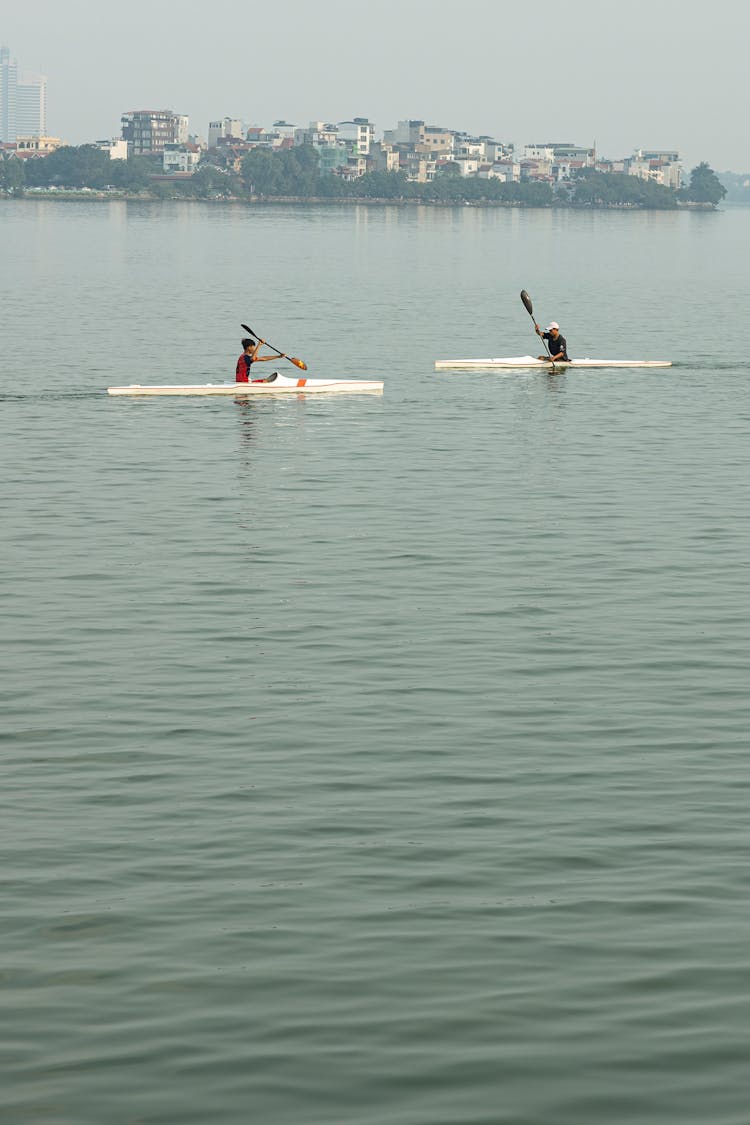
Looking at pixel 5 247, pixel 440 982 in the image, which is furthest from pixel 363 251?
pixel 440 982

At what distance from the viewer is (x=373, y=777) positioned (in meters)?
15.3

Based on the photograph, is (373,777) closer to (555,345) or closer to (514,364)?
(555,345)

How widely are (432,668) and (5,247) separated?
127989mm

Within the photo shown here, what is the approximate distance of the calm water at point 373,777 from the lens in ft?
33.4

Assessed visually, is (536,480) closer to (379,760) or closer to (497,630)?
(497,630)

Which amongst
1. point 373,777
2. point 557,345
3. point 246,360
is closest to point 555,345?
point 557,345

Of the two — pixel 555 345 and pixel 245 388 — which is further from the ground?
pixel 555 345

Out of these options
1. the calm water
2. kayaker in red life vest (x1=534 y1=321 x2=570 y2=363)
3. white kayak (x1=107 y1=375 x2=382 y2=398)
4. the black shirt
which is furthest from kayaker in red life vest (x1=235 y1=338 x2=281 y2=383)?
the black shirt

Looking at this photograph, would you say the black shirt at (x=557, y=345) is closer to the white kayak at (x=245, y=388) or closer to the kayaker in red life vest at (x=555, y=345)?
the kayaker in red life vest at (x=555, y=345)

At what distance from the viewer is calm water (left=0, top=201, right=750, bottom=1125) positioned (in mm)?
10195

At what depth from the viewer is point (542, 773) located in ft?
50.7

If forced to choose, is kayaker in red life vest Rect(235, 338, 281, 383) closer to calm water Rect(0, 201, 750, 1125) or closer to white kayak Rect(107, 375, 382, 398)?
white kayak Rect(107, 375, 382, 398)

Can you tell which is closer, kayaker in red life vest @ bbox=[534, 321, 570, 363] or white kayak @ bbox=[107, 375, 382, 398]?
white kayak @ bbox=[107, 375, 382, 398]

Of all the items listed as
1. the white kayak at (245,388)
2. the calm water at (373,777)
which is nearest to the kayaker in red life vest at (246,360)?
the white kayak at (245,388)
